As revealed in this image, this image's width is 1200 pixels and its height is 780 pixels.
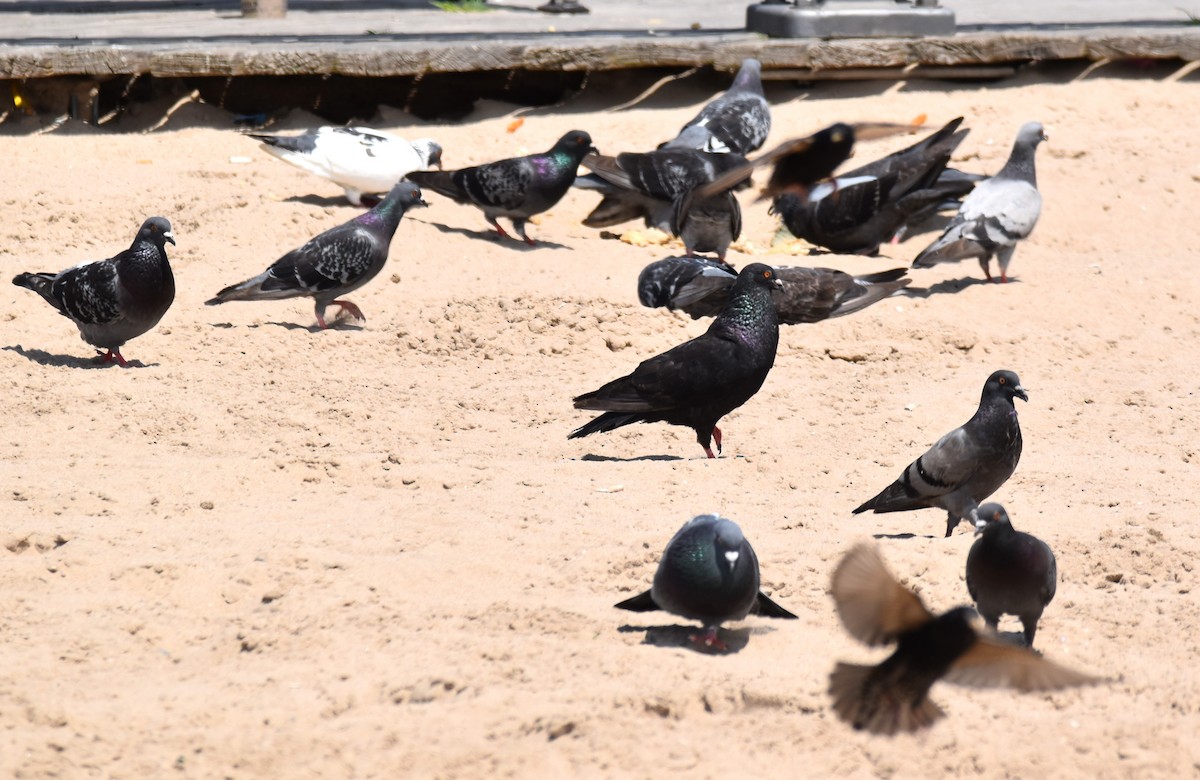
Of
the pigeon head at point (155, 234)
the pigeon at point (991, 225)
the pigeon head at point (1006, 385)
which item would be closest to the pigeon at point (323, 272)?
the pigeon head at point (155, 234)

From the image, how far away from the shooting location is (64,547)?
4.59 m

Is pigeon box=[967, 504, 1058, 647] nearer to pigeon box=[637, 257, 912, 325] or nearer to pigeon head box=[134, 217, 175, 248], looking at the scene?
pigeon box=[637, 257, 912, 325]

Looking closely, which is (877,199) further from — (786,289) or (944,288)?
(786,289)

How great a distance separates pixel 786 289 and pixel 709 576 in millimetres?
3797

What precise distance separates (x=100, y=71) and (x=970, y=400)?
6.27 m

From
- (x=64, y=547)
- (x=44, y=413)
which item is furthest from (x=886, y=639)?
(x=44, y=413)

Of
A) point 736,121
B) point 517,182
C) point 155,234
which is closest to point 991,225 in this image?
point 736,121

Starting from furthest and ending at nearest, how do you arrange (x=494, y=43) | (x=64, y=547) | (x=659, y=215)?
(x=494, y=43) < (x=659, y=215) < (x=64, y=547)

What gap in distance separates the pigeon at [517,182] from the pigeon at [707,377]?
292 cm

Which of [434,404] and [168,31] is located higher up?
[168,31]

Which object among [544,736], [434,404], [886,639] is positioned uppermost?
[886,639]

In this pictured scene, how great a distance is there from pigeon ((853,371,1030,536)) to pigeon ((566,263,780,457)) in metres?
1.08

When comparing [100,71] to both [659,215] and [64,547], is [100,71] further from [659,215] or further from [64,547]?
[64,547]

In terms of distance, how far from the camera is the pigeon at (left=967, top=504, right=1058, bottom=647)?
154 inches
